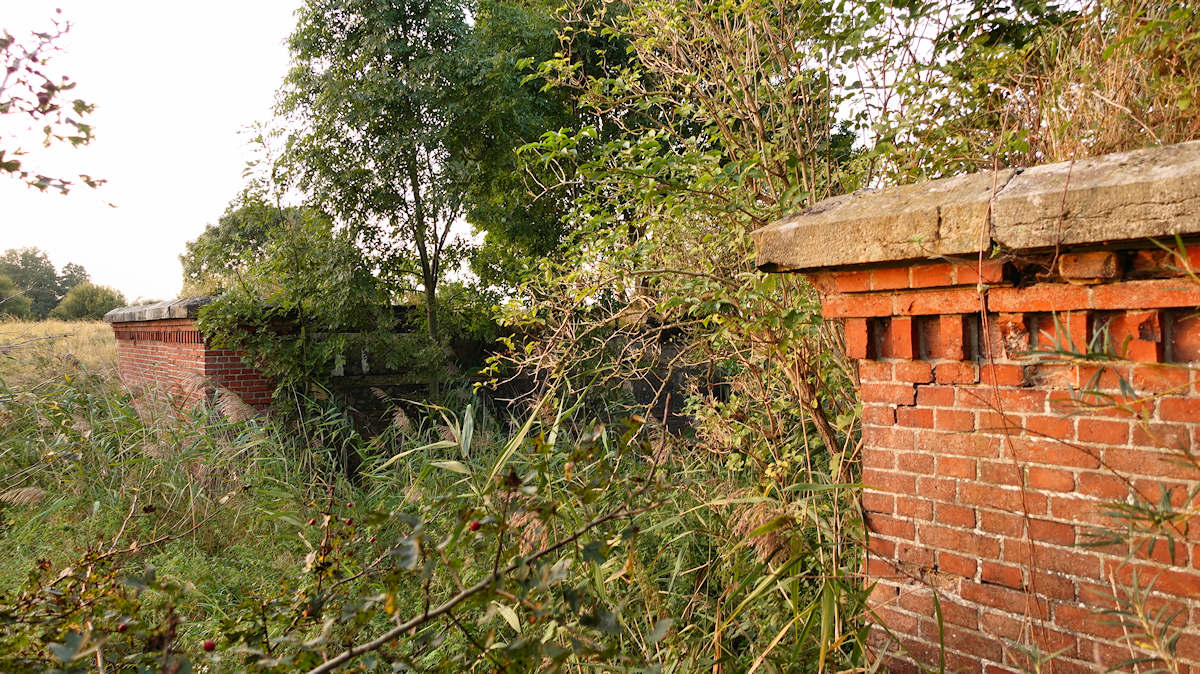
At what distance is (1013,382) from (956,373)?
6.0 inches

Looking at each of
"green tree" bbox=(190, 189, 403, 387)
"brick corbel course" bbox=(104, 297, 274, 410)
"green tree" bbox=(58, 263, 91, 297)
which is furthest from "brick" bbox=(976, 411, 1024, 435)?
"green tree" bbox=(58, 263, 91, 297)

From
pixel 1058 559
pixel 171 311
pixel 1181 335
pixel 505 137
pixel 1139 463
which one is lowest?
pixel 1058 559

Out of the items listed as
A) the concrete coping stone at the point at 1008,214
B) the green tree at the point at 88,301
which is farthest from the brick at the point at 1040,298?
the green tree at the point at 88,301

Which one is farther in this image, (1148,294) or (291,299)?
(291,299)

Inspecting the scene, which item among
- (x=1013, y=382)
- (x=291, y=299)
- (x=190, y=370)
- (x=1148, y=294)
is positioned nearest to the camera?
(x=1148, y=294)

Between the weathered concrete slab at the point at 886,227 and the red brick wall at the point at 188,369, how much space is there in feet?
20.1

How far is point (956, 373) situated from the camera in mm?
2107

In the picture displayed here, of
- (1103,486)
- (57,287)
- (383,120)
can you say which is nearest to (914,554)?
(1103,486)

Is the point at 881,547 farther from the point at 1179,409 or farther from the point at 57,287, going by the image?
the point at 57,287

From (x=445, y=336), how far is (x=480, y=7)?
5.36 metres

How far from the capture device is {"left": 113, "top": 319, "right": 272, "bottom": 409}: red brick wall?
7.77m

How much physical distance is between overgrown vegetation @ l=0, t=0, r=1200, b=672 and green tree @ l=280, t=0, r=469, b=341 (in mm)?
1182

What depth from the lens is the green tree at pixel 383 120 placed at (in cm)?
869

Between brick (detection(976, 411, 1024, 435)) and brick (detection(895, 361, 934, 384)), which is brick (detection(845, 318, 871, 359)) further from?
brick (detection(976, 411, 1024, 435))
